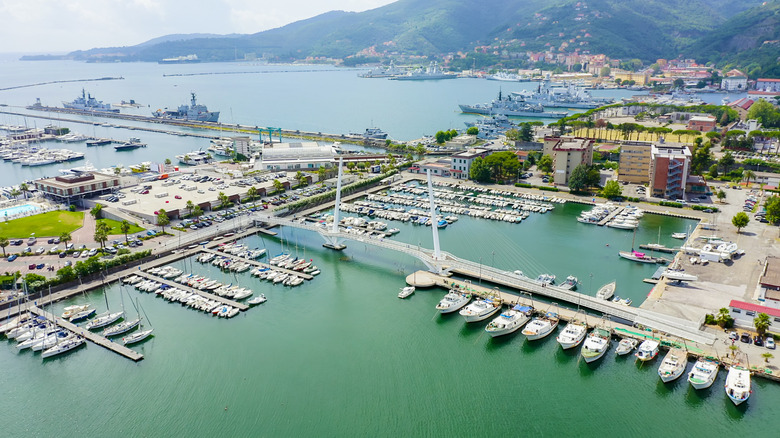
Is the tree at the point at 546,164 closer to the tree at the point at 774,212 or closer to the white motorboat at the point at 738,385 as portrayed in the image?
the tree at the point at 774,212

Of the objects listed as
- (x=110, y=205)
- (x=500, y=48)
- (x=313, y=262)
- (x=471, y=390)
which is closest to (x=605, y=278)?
(x=471, y=390)

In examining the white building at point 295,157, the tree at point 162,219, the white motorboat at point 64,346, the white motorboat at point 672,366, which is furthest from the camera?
the white building at point 295,157

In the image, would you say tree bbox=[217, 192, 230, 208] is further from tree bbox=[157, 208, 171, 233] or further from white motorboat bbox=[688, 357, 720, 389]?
white motorboat bbox=[688, 357, 720, 389]

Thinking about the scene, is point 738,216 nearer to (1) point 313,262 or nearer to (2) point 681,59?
(1) point 313,262

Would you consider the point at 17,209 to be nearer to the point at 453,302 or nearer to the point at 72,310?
the point at 72,310

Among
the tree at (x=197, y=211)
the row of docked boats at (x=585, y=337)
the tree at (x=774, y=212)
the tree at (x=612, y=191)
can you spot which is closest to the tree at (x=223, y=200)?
the tree at (x=197, y=211)

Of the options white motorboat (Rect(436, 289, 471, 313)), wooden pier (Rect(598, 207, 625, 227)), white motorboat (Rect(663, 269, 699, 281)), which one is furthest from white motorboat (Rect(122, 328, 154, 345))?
wooden pier (Rect(598, 207, 625, 227))
